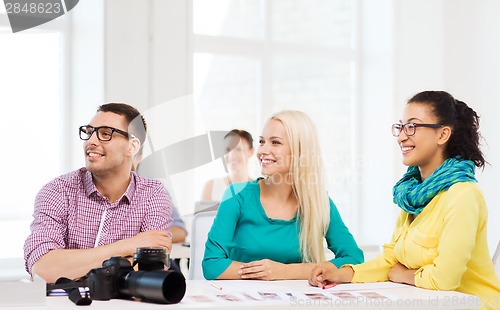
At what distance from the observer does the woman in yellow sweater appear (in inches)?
97.8

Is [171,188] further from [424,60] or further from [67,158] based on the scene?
[424,60]

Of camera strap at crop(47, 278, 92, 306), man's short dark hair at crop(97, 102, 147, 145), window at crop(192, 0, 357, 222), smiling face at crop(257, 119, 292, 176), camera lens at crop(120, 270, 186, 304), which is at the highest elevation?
window at crop(192, 0, 357, 222)

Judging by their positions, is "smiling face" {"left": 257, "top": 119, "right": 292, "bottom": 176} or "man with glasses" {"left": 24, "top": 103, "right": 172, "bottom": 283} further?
"smiling face" {"left": 257, "top": 119, "right": 292, "bottom": 176}

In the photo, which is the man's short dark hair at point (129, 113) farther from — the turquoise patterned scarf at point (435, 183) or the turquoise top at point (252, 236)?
the turquoise patterned scarf at point (435, 183)

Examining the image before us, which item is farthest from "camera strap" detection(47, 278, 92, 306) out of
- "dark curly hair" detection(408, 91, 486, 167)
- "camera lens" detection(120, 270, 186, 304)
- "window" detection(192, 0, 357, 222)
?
"window" detection(192, 0, 357, 222)

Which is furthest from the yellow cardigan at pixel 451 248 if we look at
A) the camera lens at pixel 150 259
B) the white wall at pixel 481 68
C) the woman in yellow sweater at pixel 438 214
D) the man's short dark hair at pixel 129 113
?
the white wall at pixel 481 68

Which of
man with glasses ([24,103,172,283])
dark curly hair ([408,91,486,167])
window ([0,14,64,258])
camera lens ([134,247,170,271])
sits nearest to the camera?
camera lens ([134,247,170,271])

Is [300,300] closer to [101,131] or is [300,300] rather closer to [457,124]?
[457,124]

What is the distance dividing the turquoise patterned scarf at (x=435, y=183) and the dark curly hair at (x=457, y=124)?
1.8 inches

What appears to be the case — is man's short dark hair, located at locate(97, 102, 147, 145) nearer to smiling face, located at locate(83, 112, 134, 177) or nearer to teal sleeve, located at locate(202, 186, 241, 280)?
smiling face, located at locate(83, 112, 134, 177)

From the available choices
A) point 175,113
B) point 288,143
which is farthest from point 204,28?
point 288,143

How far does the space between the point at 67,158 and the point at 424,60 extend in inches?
132

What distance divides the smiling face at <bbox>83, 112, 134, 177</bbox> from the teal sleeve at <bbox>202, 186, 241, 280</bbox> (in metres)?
0.48

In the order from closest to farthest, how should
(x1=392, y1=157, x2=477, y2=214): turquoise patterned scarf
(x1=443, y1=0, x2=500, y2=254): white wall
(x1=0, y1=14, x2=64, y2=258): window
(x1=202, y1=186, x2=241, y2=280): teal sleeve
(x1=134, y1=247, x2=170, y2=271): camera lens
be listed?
(x1=134, y1=247, x2=170, y2=271): camera lens < (x1=392, y1=157, x2=477, y2=214): turquoise patterned scarf < (x1=202, y1=186, x2=241, y2=280): teal sleeve < (x1=0, y1=14, x2=64, y2=258): window < (x1=443, y1=0, x2=500, y2=254): white wall
